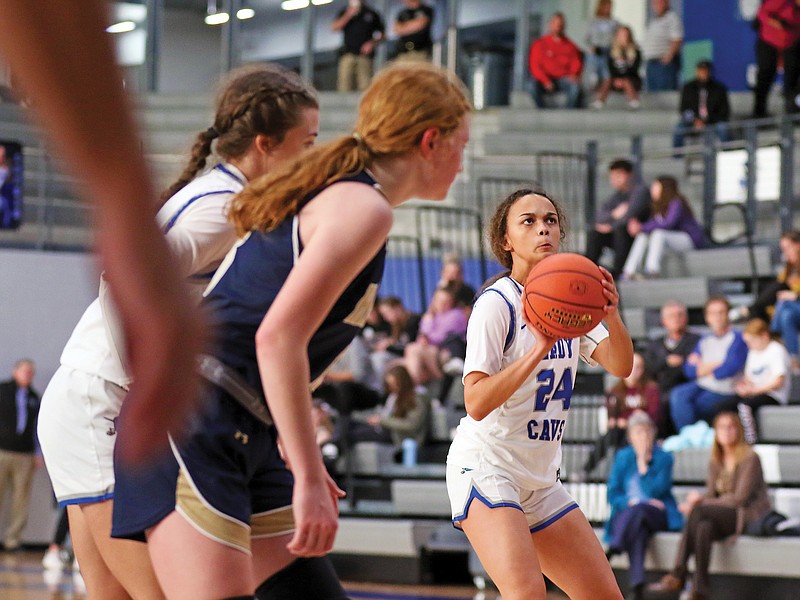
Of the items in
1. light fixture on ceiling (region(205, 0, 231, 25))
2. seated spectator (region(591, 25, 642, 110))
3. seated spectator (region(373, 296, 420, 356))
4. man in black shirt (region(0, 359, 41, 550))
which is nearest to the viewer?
seated spectator (region(373, 296, 420, 356))

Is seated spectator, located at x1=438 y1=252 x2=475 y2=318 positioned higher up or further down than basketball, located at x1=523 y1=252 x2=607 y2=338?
further down

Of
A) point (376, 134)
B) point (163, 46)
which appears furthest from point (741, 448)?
point (163, 46)

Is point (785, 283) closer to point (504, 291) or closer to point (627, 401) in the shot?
point (627, 401)

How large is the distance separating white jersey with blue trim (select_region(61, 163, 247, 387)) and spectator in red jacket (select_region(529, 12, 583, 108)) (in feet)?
43.1

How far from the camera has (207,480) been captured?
7.97 feet

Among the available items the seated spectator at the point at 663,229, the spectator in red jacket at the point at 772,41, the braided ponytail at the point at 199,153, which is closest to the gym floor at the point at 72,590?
the seated spectator at the point at 663,229

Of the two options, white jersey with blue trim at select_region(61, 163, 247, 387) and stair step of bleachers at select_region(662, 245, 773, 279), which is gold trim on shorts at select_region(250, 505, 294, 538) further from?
stair step of bleachers at select_region(662, 245, 773, 279)

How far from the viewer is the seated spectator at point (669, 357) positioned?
31.6 ft

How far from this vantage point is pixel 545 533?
150 inches

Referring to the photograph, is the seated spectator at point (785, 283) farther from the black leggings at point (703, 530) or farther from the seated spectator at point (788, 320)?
the black leggings at point (703, 530)

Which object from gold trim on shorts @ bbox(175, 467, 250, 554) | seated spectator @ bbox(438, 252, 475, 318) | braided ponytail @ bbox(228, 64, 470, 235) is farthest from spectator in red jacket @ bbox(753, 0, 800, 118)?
gold trim on shorts @ bbox(175, 467, 250, 554)

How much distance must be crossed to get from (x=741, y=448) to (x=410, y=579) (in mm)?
2937

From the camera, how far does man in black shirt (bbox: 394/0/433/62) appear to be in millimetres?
16281

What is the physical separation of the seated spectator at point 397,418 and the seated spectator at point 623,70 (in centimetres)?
623
